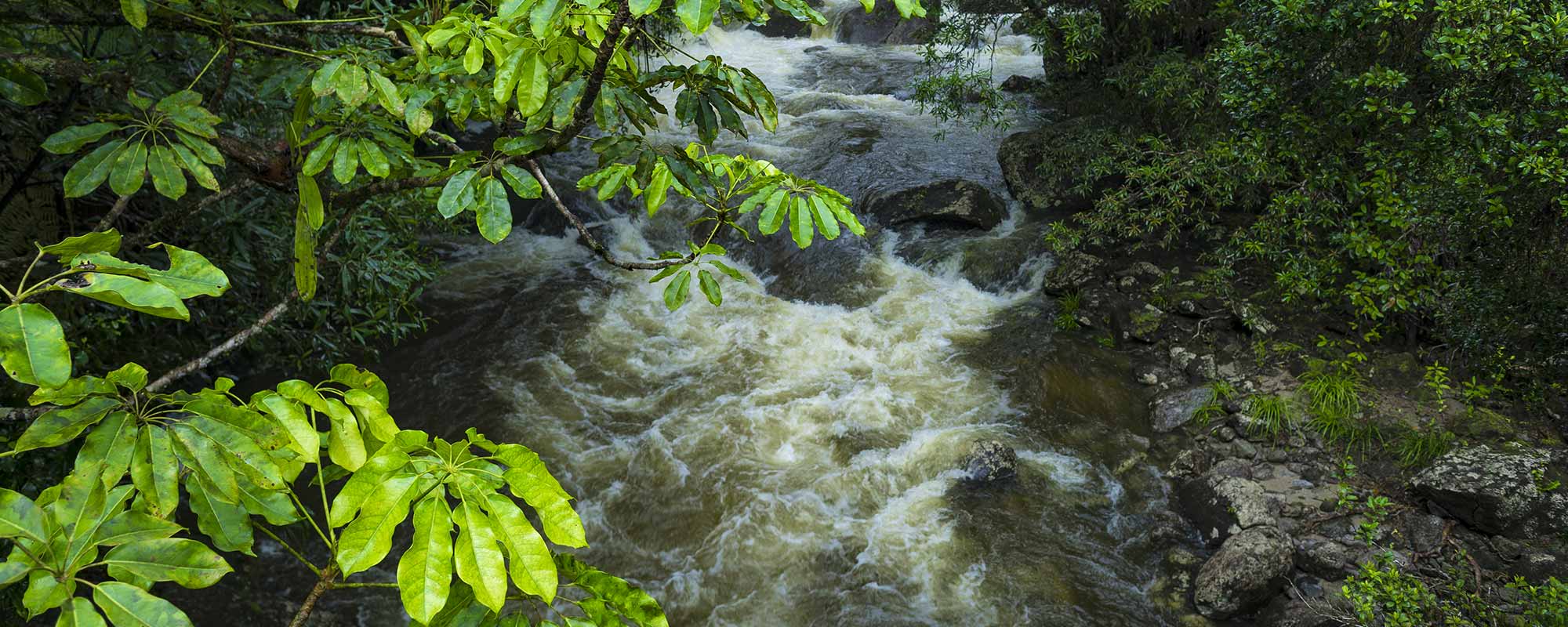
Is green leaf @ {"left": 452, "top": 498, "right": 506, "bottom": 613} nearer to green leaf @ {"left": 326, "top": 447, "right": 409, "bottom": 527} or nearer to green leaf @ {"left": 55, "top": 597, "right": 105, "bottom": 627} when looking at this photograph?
green leaf @ {"left": 326, "top": 447, "right": 409, "bottom": 527}

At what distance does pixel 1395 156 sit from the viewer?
14.2ft

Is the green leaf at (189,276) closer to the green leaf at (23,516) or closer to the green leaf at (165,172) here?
the green leaf at (23,516)

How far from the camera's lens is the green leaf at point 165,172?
1.77m

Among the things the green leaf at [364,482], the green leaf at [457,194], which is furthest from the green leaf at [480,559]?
the green leaf at [457,194]

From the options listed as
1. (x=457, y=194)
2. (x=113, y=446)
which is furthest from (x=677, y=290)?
(x=113, y=446)

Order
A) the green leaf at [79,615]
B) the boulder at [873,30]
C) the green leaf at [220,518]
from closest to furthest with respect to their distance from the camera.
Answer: the green leaf at [79,615]
the green leaf at [220,518]
the boulder at [873,30]

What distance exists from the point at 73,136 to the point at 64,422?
3.43ft

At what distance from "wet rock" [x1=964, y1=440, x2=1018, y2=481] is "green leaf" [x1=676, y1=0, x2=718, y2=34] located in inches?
179

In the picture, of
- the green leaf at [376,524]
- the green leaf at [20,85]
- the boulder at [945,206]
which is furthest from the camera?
the boulder at [945,206]

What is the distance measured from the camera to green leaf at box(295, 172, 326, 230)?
1.44 meters

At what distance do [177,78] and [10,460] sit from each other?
67.4 inches

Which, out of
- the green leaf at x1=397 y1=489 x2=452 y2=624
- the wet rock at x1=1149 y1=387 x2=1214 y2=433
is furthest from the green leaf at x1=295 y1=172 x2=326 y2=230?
the wet rock at x1=1149 y1=387 x2=1214 y2=433

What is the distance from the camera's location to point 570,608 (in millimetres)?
4016

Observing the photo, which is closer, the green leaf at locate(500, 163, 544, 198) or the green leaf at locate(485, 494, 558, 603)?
the green leaf at locate(485, 494, 558, 603)
